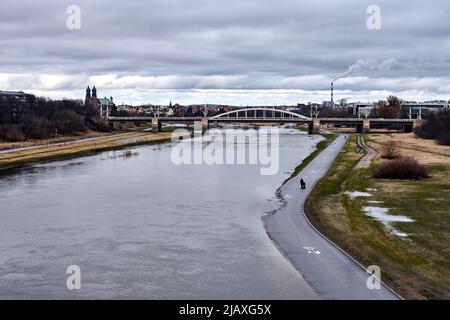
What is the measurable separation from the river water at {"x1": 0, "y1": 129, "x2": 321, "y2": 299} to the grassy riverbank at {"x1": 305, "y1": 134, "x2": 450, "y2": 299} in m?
3.35

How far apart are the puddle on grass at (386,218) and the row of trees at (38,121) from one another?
70687 millimetres

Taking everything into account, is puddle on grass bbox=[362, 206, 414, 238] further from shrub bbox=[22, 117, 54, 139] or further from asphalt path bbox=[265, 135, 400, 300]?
shrub bbox=[22, 117, 54, 139]

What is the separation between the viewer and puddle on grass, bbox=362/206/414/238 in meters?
27.8

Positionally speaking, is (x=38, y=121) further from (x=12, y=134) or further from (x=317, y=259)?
(x=317, y=259)

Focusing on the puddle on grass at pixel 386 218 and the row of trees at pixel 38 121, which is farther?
the row of trees at pixel 38 121

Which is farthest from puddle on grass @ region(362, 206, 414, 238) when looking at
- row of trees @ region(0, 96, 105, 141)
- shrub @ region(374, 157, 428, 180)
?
row of trees @ region(0, 96, 105, 141)

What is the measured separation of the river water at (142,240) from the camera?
19.7 metres

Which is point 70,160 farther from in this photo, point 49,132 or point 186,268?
point 186,268

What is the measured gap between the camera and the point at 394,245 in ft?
82.2

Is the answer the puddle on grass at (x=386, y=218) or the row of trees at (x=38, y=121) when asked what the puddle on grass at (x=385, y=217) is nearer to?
the puddle on grass at (x=386, y=218)

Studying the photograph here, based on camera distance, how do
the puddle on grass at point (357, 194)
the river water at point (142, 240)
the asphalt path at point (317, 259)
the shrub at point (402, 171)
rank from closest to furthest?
the asphalt path at point (317, 259) → the river water at point (142, 240) → the puddle on grass at point (357, 194) → the shrub at point (402, 171)

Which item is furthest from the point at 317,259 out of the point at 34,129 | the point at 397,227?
the point at 34,129

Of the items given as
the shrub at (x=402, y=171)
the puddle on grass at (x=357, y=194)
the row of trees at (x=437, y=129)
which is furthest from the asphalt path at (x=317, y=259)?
the row of trees at (x=437, y=129)

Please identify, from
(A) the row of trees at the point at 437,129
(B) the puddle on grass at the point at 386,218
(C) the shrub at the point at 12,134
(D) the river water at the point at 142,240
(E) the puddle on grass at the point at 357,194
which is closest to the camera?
(D) the river water at the point at 142,240
